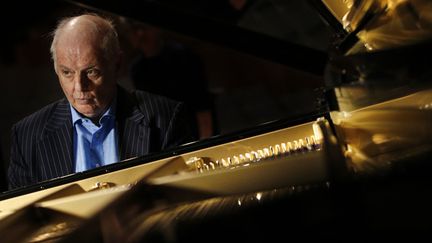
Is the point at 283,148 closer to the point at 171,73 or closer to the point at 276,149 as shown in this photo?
the point at 276,149

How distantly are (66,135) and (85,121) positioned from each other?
10 cm

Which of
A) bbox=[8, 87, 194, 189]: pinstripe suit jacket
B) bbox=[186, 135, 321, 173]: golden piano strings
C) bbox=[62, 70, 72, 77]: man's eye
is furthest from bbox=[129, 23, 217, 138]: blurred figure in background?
bbox=[186, 135, 321, 173]: golden piano strings

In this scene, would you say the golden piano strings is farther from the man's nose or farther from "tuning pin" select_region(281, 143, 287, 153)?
the man's nose

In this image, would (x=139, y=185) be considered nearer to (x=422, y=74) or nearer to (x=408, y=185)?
(x=408, y=185)

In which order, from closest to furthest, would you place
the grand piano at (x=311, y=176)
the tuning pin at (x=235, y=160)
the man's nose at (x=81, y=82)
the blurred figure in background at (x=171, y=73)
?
the grand piano at (x=311, y=176) < the tuning pin at (x=235, y=160) < the man's nose at (x=81, y=82) < the blurred figure in background at (x=171, y=73)

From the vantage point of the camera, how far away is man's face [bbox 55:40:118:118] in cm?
203

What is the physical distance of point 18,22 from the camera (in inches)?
182

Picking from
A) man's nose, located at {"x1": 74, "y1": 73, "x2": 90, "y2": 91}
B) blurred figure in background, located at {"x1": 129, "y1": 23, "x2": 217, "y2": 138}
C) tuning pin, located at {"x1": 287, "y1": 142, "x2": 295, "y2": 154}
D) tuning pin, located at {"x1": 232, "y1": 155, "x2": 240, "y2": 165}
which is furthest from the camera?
blurred figure in background, located at {"x1": 129, "y1": 23, "x2": 217, "y2": 138}

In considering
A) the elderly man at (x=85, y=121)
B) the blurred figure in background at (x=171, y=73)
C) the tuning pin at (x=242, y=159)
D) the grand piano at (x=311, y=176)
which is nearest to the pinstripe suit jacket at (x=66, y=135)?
the elderly man at (x=85, y=121)

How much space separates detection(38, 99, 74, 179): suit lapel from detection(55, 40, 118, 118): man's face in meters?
0.10

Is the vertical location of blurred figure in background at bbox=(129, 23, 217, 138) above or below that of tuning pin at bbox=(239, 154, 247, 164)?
above

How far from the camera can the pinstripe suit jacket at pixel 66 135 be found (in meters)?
2.08

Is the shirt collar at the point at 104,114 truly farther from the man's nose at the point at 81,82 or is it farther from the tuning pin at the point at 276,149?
the tuning pin at the point at 276,149

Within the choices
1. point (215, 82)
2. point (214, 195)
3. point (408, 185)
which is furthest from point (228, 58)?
point (408, 185)
